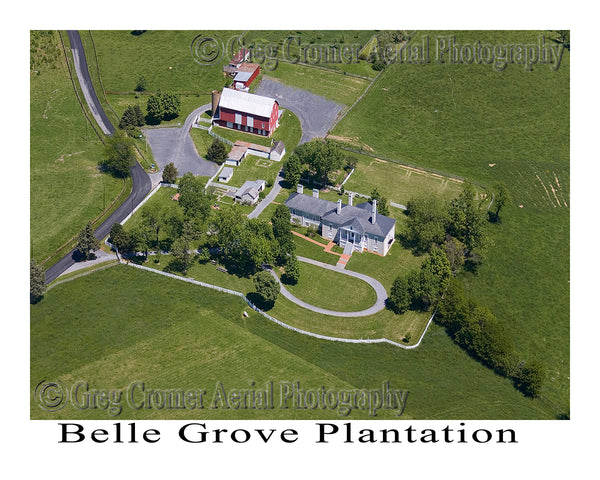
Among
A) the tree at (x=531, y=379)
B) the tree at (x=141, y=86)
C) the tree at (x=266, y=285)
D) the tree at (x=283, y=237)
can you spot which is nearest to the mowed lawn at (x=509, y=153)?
the tree at (x=531, y=379)

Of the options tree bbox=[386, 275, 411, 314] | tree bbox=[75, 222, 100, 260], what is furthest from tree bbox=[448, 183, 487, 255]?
tree bbox=[75, 222, 100, 260]

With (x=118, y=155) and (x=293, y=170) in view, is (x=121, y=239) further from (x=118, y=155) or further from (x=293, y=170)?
(x=293, y=170)

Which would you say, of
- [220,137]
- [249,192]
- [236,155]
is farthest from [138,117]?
[249,192]

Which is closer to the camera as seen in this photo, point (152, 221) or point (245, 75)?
point (152, 221)

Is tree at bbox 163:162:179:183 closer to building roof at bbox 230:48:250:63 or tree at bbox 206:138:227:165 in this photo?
tree at bbox 206:138:227:165

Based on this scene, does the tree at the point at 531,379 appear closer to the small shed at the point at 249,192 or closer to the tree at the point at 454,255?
the tree at the point at 454,255

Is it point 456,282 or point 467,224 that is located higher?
point 467,224

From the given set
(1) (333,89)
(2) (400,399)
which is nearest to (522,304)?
(2) (400,399)

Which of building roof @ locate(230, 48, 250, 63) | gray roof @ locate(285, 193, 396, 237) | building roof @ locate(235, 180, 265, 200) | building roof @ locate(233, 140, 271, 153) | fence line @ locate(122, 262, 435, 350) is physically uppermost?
building roof @ locate(230, 48, 250, 63)
